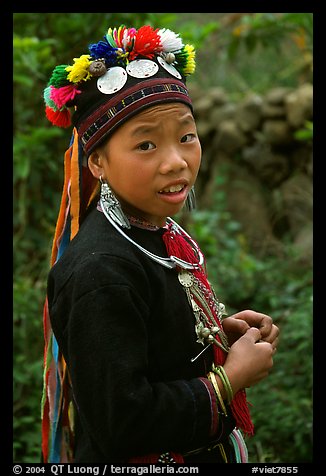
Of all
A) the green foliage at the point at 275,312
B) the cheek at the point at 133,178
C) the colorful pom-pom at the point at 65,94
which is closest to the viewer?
the cheek at the point at 133,178

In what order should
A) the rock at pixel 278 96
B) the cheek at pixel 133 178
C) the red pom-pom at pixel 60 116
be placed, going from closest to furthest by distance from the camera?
the cheek at pixel 133 178 → the red pom-pom at pixel 60 116 → the rock at pixel 278 96

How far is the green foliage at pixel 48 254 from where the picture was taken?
10.4ft

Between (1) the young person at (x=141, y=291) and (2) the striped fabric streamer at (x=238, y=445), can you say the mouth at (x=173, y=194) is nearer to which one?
(1) the young person at (x=141, y=291)

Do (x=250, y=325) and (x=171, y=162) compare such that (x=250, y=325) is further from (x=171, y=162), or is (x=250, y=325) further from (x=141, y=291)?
(x=171, y=162)

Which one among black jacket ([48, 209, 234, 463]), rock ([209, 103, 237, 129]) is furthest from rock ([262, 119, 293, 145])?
black jacket ([48, 209, 234, 463])

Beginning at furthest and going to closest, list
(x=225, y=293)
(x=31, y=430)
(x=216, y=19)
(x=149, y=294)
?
(x=216, y=19), (x=225, y=293), (x=31, y=430), (x=149, y=294)

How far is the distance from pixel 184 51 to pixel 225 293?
2.99 metres

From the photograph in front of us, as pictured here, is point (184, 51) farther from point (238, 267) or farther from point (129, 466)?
point (238, 267)

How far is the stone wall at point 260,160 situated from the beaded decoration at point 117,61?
3.84 meters

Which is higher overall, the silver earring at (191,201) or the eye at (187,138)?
the eye at (187,138)

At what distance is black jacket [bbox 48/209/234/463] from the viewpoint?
148 cm

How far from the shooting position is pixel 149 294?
62.7 inches

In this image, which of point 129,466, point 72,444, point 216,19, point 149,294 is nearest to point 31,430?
point 72,444

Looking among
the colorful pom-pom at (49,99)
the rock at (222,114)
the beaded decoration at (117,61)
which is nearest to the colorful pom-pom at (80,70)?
the beaded decoration at (117,61)
